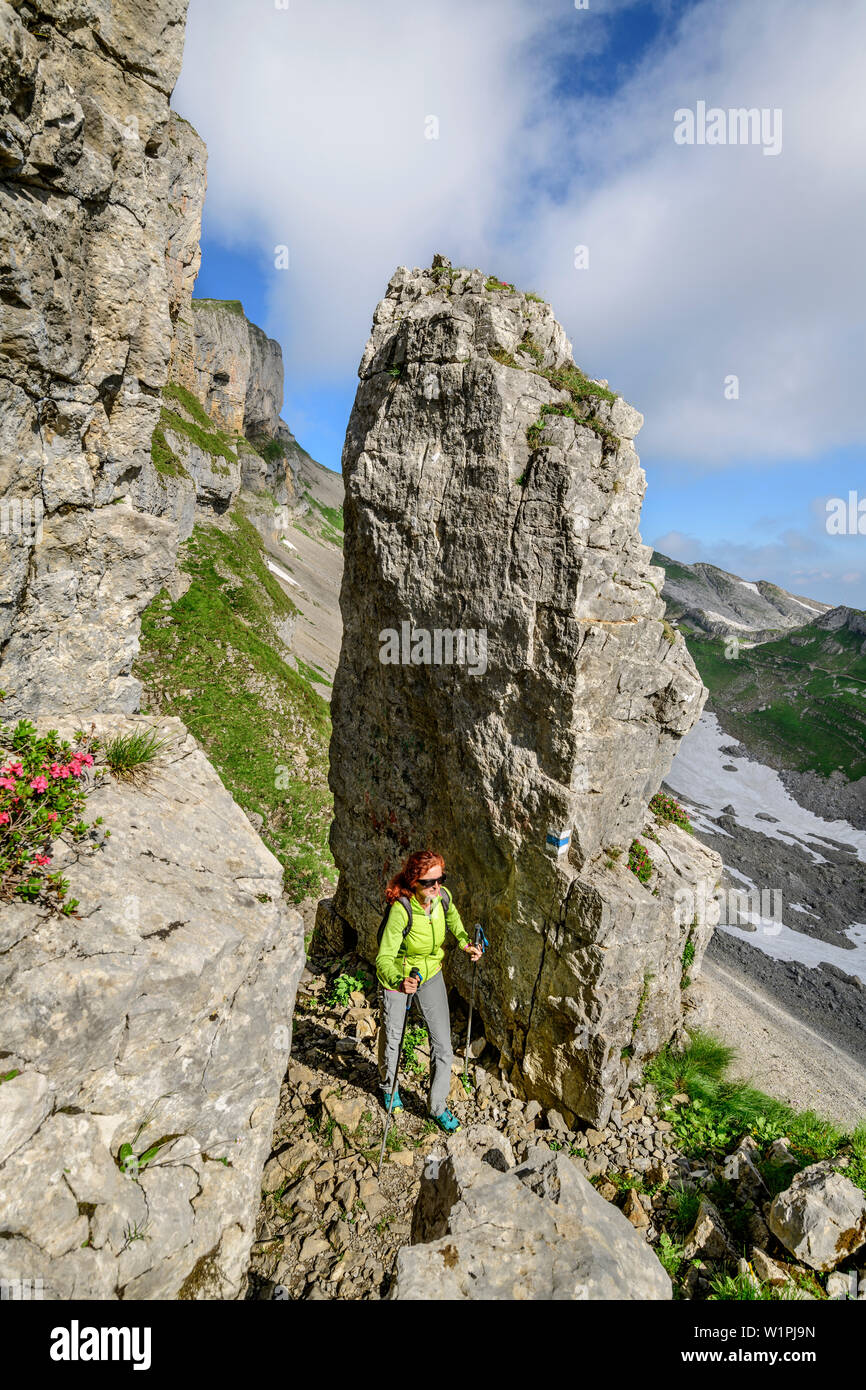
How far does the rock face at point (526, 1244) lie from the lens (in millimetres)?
4371

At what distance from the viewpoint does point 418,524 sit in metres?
11.2

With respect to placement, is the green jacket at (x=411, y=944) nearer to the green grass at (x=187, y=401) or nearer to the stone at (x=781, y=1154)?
the stone at (x=781, y=1154)

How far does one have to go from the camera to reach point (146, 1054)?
5090 mm

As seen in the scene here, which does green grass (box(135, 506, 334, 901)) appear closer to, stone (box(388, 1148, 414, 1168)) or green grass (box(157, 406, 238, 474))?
green grass (box(157, 406, 238, 474))

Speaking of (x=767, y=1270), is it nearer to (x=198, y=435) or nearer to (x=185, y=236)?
(x=198, y=435)

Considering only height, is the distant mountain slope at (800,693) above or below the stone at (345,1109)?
above

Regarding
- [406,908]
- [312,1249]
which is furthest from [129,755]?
[312,1249]

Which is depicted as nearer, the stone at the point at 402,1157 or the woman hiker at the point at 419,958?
the woman hiker at the point at 419,958

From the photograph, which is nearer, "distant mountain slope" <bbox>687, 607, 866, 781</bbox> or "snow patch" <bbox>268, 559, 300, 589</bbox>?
"distant mountain slope" <bbox>687, 607, 866, 781</bbox>

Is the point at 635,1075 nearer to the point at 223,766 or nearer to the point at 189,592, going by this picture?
→ the point at 223,766

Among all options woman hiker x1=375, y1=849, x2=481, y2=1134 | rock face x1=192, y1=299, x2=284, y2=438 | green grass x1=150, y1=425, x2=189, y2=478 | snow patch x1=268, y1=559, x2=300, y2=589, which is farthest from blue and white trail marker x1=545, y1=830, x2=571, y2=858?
snow patch x1=268, y1=559, x2=300, y2=589

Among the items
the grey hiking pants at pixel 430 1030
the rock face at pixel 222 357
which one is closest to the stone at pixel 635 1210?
the grey hiking pants at pixel 430 1030

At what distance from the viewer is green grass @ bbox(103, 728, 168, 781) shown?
6.57 m

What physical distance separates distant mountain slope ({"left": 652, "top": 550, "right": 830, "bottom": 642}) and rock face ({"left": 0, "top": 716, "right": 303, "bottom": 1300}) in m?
161
